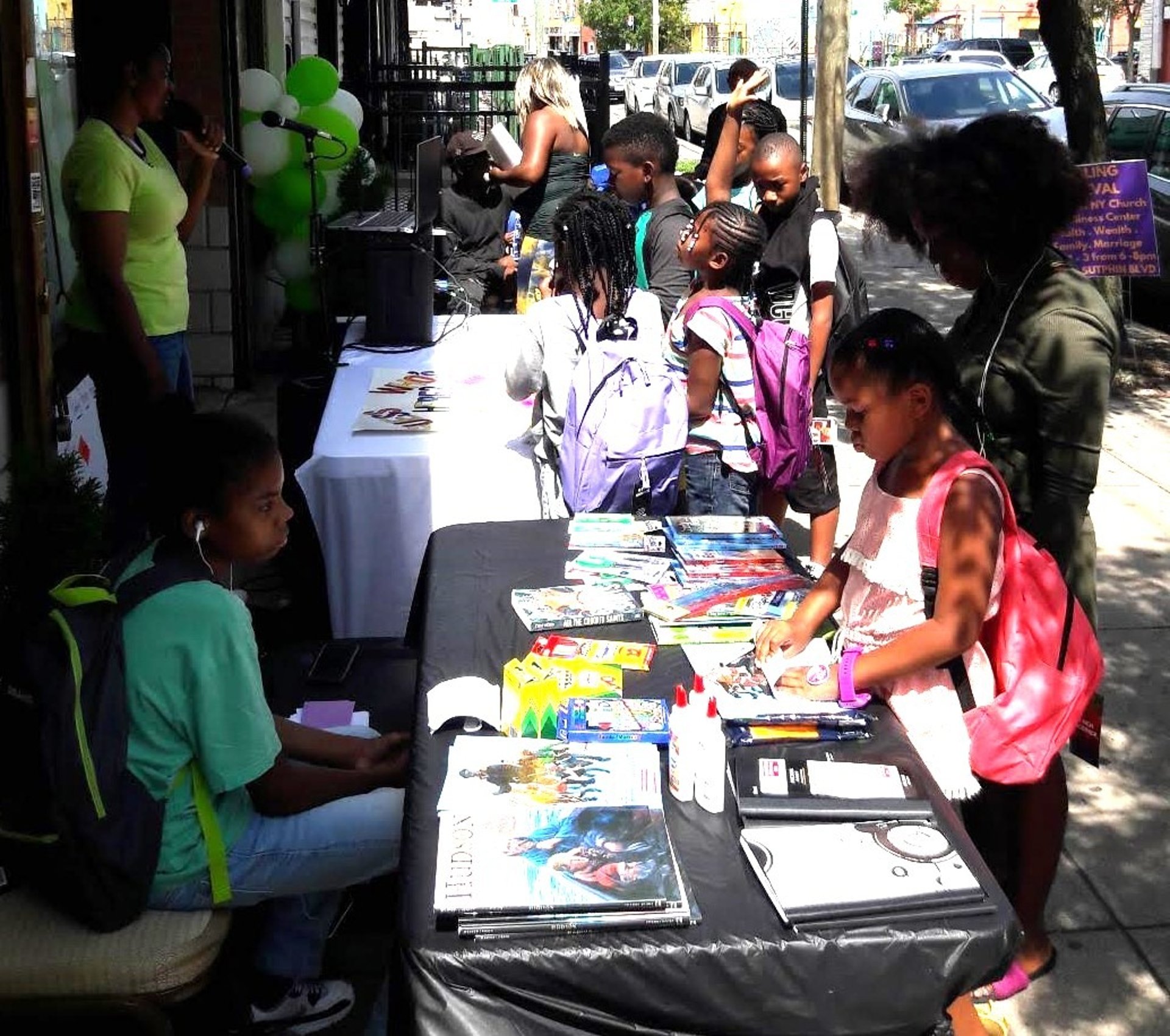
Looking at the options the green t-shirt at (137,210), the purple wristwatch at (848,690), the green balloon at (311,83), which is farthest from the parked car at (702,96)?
the purple wristwatch at (848,690)

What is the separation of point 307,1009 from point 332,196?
6.92m

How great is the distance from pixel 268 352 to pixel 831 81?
17.4 feet

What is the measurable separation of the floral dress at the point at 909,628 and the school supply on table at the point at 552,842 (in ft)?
1.87

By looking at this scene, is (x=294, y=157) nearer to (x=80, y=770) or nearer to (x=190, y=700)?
(x=190, y=700)

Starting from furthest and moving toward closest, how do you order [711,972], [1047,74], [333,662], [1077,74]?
[1047,74] → [1077,74] → [333,662] → [711,972]

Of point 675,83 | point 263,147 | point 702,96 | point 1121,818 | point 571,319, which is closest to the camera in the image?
point 1121,818

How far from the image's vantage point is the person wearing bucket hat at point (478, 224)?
25.6 ft

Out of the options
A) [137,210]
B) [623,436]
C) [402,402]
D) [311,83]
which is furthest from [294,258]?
[623,436]

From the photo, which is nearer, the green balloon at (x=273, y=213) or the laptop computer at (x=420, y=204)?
the laptop computer at (x=420, y=204)

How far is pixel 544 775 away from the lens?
2307 millimetres

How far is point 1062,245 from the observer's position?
582 cm

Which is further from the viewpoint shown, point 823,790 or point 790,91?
point 790,91

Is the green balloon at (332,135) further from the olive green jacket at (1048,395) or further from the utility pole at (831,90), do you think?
the olive green jacket at (1048,395)

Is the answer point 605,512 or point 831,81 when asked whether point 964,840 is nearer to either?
point 605,512
